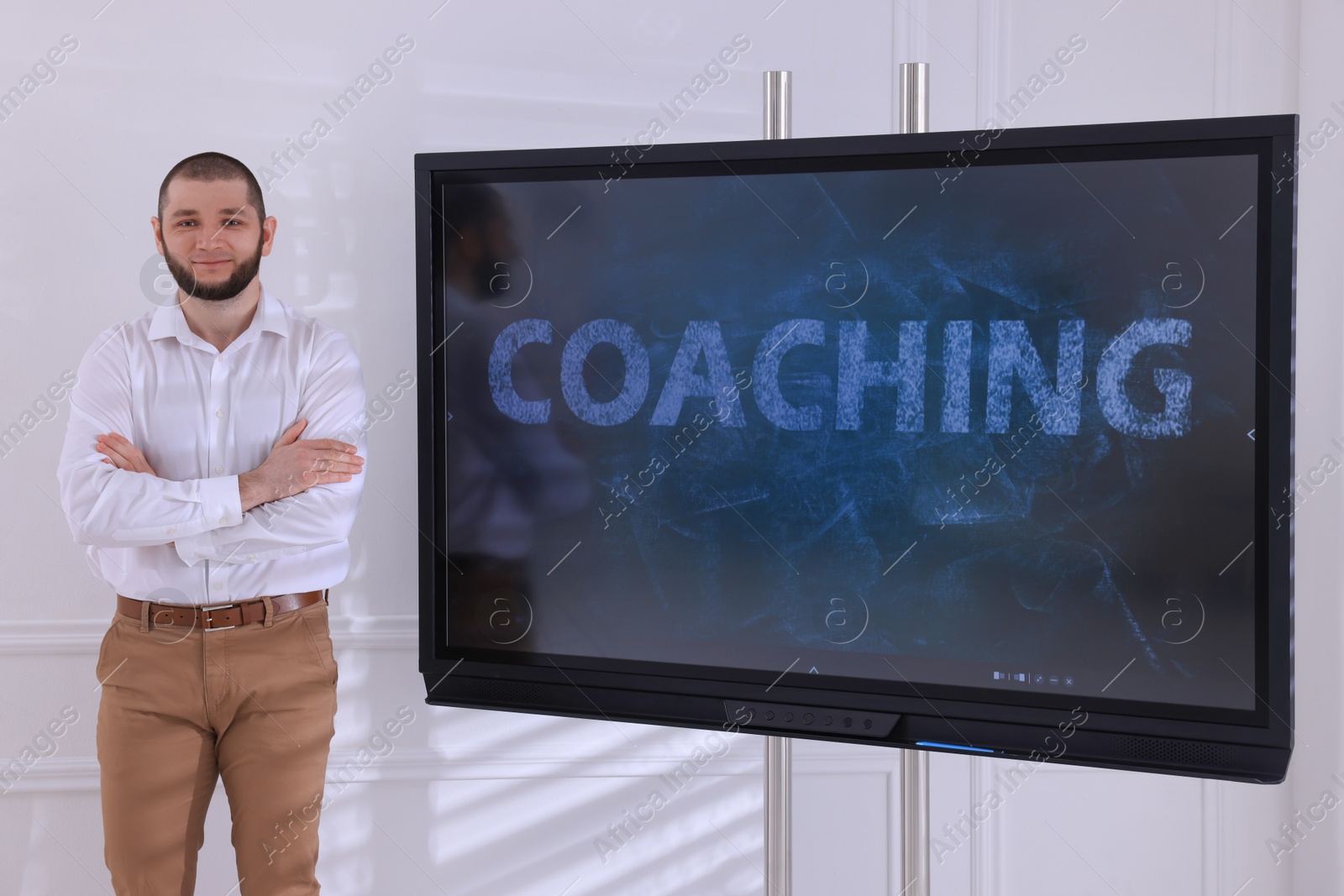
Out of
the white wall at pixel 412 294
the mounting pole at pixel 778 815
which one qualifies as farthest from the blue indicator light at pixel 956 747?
the white wall at pixel 412 294

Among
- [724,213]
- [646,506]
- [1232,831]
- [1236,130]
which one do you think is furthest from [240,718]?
[1232,831]

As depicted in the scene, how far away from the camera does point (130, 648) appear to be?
76.5 inches

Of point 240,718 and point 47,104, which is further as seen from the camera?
point 47,104

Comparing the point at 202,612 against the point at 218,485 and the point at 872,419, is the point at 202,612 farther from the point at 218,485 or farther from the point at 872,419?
the point at 872,419

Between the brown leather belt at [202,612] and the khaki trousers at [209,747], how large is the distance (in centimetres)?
1

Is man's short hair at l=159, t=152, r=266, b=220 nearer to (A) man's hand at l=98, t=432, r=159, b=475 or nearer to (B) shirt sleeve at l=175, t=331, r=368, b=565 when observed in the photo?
(B) shirt sleeve at l=175, t=331, r=368, b=565

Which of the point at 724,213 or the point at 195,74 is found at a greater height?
the point at 195,74

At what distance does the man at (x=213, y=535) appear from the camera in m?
1.91

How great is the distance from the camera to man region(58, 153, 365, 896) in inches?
75.2

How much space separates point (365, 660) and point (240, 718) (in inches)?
18.8

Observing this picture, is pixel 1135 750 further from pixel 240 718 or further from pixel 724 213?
pixel 240 718

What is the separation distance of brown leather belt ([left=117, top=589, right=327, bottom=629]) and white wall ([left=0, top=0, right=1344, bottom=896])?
46cm

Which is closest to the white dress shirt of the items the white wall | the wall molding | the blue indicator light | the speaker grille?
the white wall

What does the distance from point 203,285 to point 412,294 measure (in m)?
0.54
